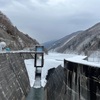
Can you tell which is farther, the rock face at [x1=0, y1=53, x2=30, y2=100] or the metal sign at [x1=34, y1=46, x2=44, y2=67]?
the metal sign at [x1=34, y1=46, x2=44, y2=67]

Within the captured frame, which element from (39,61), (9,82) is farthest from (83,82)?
(39,61)

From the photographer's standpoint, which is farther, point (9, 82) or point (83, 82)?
point (9, 82)

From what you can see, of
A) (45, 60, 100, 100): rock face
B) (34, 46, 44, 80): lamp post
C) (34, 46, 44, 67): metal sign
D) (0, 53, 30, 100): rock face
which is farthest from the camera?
(34, 46, 44, 67): metal sign

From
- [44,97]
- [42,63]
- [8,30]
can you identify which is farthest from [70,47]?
[44,97]

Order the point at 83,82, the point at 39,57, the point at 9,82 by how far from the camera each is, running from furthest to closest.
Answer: the point at 39,57 < the point at 9,82 < the point at 83,82

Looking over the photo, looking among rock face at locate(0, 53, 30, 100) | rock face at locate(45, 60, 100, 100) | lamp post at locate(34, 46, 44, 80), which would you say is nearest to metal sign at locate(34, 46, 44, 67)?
lamp post at locate(34, 46, 44, 80)

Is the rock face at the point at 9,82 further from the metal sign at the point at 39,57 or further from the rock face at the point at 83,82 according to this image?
the metal sign at the point at 39,57

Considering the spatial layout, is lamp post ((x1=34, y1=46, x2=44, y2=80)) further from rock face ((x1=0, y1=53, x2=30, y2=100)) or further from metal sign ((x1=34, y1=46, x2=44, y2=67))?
rock face ((x1=0, y1=53, x2=30, y2=100))

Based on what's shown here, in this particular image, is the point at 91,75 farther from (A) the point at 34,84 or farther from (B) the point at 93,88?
(A) the point at 34,84

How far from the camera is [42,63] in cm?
5000

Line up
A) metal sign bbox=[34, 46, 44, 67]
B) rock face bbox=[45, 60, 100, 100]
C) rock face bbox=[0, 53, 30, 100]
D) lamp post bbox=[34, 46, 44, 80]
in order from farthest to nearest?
metal sign bbox=[34, 46, 44, 67] < lamp post bbox=[34, 46, 44, 80] < rock face bbox=[0, 53, 30, 100] < rock face bbox=[45, 60, 100, 100]

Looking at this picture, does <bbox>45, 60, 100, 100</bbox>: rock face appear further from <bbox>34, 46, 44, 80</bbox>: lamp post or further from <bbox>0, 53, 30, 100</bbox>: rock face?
<bbox>34, 46, 44, 80</bbox>: lamp post

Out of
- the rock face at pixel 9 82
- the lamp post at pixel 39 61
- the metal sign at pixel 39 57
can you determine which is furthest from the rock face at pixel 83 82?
the metal sign at pixel 39 57

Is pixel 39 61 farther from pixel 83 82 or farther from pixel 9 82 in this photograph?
pixel 83 82
